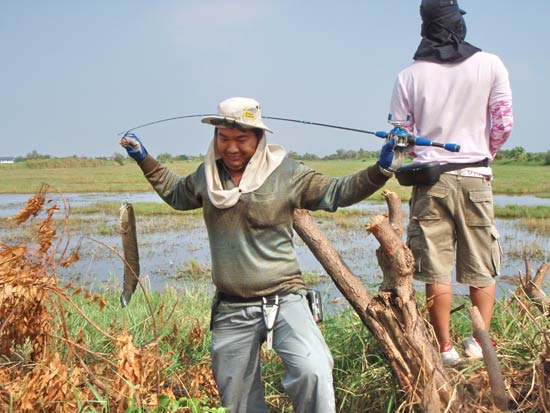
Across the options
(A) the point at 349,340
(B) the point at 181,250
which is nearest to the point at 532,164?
(B) the point at 181,250

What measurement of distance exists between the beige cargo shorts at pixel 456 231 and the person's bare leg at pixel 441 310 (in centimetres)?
6

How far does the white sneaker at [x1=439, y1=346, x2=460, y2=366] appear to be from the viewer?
3.82m

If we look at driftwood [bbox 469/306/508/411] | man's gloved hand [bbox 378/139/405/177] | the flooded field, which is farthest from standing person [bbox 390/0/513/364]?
the flooded field

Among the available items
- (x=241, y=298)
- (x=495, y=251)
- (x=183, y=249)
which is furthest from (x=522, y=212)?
(x=241, y=298)

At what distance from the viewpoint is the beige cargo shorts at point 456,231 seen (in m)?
3.86

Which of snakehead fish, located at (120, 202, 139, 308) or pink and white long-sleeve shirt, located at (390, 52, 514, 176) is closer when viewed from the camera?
snakehead fish, located at (120, 202, 139, 308)

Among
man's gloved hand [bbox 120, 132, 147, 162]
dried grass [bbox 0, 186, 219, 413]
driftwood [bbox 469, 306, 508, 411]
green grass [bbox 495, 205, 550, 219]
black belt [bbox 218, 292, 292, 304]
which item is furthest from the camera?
green grass [bbox 495, 205, 550, 219]

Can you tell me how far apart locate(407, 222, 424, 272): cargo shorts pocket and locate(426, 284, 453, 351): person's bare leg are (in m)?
0.17

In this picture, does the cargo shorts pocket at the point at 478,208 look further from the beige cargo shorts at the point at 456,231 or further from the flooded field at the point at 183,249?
the flooded field at the point at 183,249

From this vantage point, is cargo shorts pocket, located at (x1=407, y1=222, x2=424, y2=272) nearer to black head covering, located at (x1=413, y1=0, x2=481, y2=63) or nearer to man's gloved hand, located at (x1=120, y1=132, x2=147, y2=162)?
black head covering, located at (x1=413, y1=0, x2=481, y2=63)

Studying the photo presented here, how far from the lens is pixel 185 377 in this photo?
175 inches

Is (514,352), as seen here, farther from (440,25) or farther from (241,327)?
(440,25)

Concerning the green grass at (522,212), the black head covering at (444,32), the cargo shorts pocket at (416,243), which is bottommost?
the green grass at (522,212)

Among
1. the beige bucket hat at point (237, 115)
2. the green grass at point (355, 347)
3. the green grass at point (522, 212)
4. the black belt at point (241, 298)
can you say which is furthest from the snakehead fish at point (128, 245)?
the green grass at point (522, 212)
